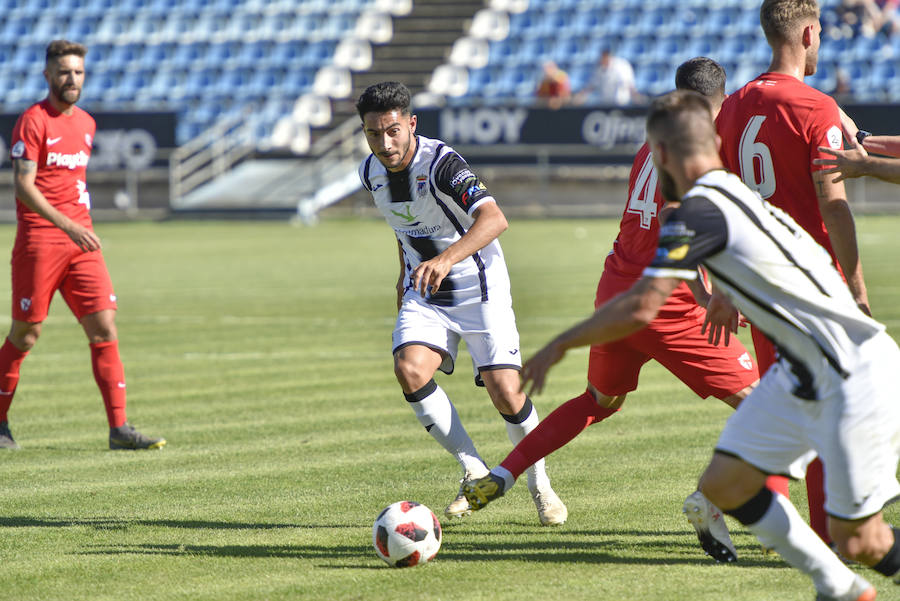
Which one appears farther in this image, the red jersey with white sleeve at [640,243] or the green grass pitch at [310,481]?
the red jersey with white sleeve at [640,243]

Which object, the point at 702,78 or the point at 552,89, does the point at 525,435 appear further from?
the point at 552,89

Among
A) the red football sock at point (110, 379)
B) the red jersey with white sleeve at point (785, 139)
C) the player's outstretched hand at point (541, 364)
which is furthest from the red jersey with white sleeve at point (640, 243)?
the red football sock at point (110, 379)

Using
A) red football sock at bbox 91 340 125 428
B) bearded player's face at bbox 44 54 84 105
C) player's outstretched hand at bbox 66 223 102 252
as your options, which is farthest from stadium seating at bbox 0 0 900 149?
player's outstretched hand at bbox 66 223 102 252

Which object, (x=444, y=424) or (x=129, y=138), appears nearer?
(x=444, y=424)

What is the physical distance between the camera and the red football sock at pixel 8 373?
790 centimetres

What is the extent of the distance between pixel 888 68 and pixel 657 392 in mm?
23842

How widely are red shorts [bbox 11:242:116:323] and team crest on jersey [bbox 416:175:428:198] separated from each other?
109 inches

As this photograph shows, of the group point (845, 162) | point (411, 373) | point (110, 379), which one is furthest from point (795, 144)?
point (110, 379)

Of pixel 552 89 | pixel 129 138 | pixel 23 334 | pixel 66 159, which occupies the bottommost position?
pixel 129 138

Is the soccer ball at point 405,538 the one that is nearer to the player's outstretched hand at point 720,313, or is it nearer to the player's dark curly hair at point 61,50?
the player's outstretched hand at point 720,313

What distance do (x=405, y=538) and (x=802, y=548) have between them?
168cm

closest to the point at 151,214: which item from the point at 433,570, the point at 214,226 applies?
the point at 214,226

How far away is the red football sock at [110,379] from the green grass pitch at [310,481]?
10.4 inches

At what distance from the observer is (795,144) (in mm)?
5020
